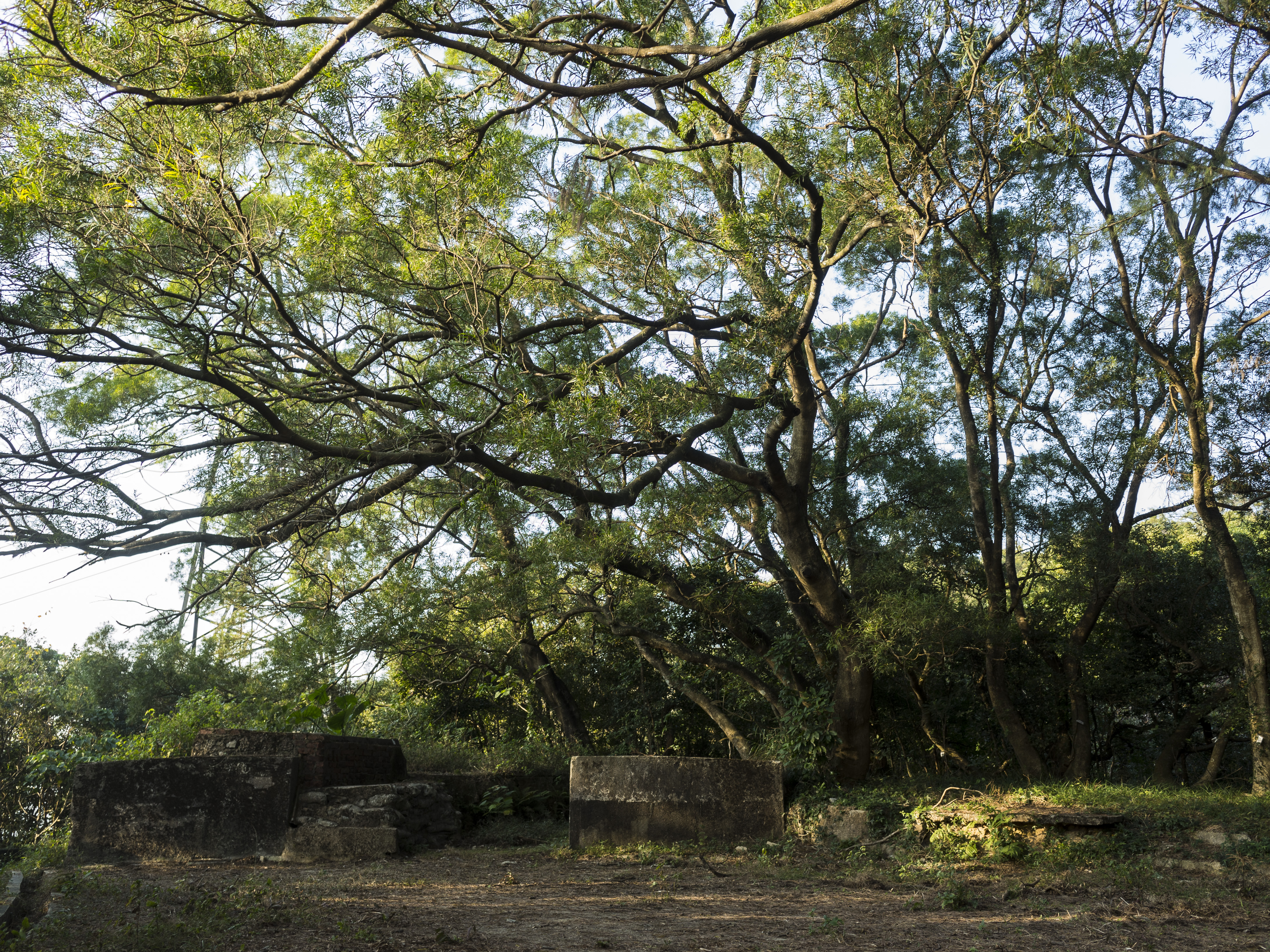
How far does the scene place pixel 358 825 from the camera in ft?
24.1

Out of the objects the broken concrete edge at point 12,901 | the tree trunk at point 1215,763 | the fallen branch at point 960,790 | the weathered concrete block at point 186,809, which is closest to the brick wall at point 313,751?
the weathered concrete block at point 186,809

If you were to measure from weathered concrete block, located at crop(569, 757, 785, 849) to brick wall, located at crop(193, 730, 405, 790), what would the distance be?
2.04 m

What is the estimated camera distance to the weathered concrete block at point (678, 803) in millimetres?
7734

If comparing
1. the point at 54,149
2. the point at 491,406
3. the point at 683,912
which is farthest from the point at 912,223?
the point at 54,149

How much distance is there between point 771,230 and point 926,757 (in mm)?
6445

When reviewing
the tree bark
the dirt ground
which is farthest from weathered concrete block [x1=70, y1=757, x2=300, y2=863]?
the tree bark

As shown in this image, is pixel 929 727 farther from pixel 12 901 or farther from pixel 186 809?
pixel 12 901

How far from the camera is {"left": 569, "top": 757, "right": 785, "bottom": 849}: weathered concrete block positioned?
25.4ft

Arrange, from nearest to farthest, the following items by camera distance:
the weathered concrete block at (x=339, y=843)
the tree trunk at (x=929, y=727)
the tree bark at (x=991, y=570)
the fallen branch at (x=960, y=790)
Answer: the fallen branch at (x=960, y=790) → the weathered concrete block at (x=339, y=843) → the tree bark at (x=991, y=570) → the tree trunk at (x=929, y=727)

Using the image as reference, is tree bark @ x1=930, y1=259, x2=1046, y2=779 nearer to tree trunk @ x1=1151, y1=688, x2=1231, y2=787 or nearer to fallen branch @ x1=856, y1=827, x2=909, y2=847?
tree trunk @ x1=1151, y1=688, x2=1231, y2=787

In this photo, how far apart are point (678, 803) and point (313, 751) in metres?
3.29

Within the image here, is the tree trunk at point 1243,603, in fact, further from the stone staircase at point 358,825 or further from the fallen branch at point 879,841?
the stone staircase at point 358,825

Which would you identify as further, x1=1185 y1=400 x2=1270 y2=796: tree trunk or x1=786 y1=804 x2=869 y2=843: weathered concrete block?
x1=786 y1=804 x2=869 y2=843: weathered concrete block

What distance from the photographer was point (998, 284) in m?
8.69
